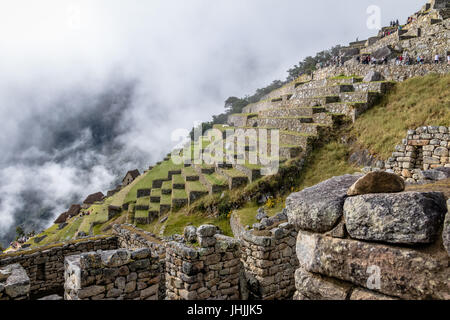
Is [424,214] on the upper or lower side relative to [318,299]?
upper

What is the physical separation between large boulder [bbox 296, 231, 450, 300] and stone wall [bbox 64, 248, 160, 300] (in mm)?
2682

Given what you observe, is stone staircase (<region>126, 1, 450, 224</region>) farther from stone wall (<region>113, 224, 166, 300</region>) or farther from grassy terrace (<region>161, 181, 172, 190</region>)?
stone wall (<region>113, 224, 166, 300</region>)

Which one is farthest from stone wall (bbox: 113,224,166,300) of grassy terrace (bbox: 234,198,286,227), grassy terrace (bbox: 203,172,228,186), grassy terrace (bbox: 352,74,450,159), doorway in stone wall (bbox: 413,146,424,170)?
grassy terrace (bbox: 352,74,450,159)

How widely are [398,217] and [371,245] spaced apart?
243mm

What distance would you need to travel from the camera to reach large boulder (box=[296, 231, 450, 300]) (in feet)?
4.93

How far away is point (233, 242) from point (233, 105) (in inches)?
1835

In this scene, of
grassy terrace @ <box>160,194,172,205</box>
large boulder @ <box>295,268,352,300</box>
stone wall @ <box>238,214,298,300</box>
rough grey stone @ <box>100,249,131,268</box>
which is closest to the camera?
large boulder @ <box>295,268,352,300</box>

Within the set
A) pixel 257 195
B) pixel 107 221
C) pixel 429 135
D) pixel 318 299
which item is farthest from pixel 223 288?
pixel 107 221

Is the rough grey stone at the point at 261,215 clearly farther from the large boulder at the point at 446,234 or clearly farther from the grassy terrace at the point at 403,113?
the large boulder at the point at 446,234

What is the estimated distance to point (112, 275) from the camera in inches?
150

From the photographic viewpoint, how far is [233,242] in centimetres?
473

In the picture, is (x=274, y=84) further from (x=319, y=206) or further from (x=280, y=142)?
(x=319, y=206)

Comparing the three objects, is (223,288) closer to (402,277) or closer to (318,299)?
(318,299)

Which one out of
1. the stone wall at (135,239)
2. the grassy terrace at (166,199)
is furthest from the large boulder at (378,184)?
the grassy terrace at (166,199)
